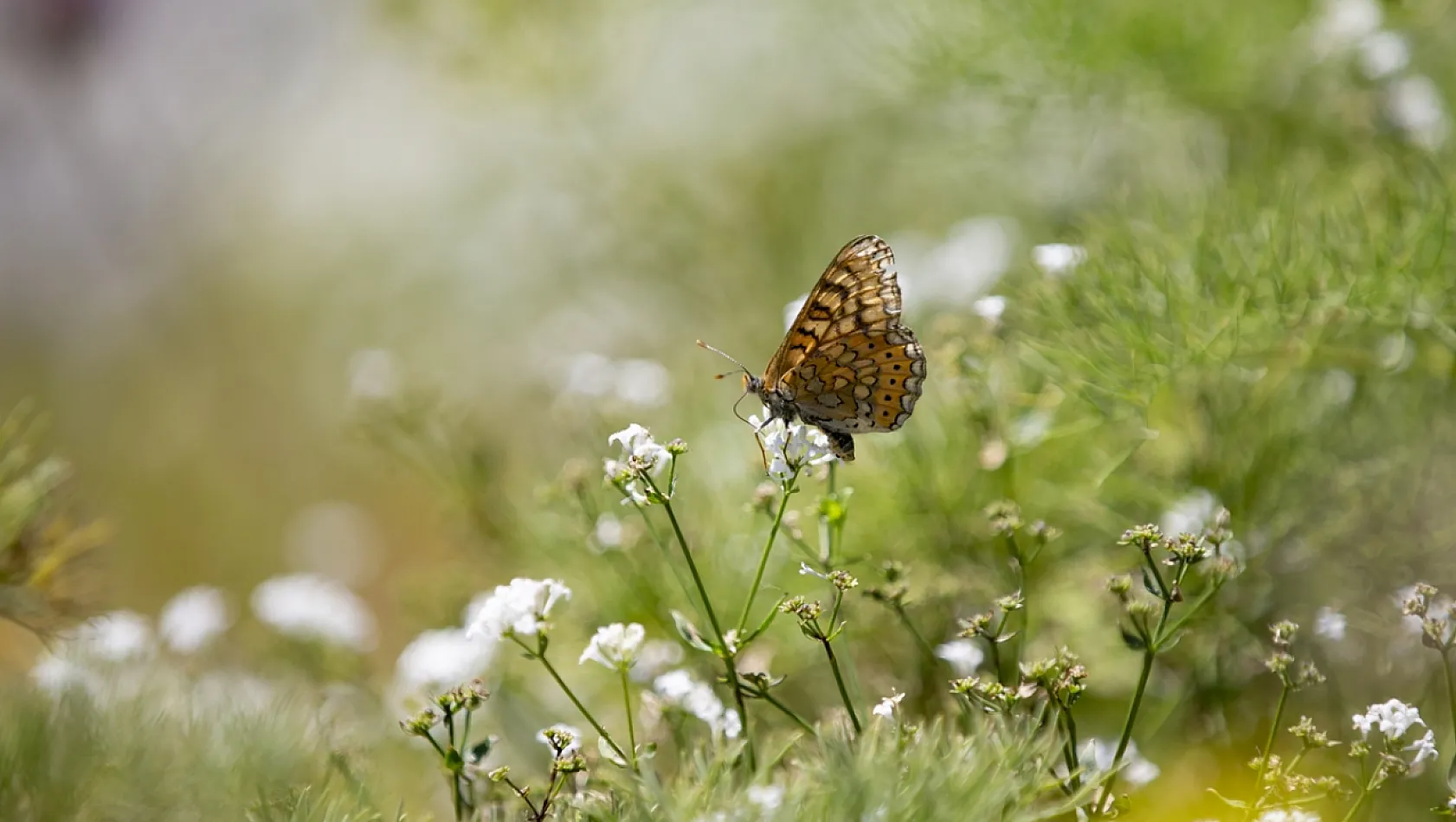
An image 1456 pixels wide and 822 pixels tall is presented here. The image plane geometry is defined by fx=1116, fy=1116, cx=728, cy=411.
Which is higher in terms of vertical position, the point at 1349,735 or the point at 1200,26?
the point at 1200,26

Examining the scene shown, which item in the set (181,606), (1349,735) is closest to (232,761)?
(181,606)

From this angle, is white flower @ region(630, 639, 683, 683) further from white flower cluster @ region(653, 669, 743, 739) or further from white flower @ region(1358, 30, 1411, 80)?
white flower @ region(1358, 30, 1411, 80)

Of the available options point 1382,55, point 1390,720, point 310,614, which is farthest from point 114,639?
point 1382,55

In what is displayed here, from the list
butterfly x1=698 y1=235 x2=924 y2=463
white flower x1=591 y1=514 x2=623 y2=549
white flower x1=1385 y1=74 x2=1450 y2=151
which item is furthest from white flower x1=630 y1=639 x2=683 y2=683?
white flower x1=1385 y1=74 x2=1450 y2=151

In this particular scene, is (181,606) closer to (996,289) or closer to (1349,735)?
(996,289)

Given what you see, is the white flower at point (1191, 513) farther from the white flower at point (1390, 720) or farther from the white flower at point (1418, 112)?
the white flower at point (1418, 112)

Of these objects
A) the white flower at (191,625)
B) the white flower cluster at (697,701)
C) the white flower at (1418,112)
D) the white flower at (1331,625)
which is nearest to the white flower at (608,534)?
the white flower cluster at (697,701)

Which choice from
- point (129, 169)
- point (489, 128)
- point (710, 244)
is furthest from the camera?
point (129, 169)
